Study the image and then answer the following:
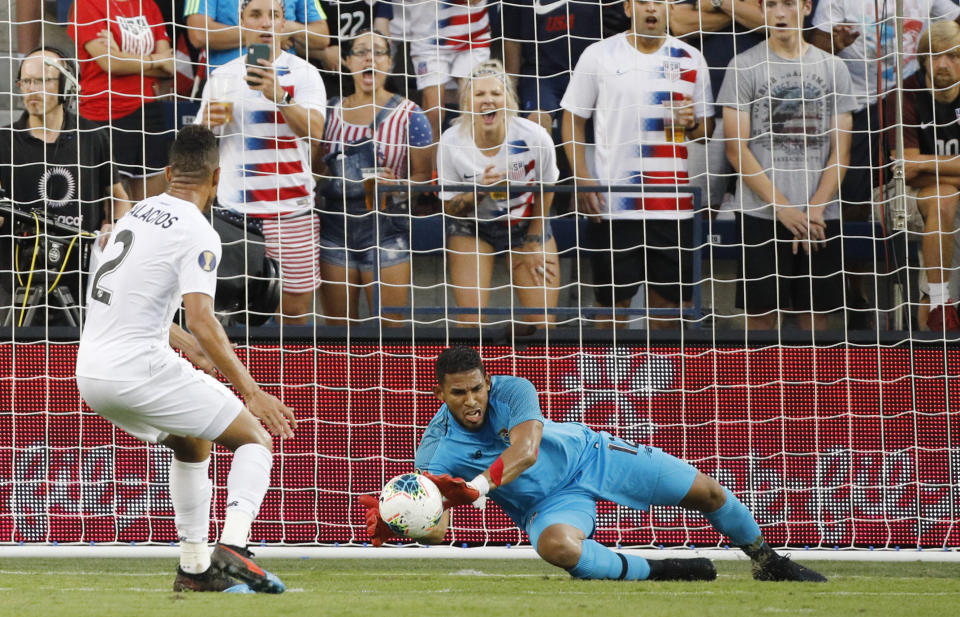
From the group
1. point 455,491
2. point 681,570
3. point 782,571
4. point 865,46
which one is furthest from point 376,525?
point 865,46

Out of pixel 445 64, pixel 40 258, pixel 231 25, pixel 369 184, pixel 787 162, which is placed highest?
pixel 231 25

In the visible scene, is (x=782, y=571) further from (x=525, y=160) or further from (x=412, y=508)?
(x=525, y=160)

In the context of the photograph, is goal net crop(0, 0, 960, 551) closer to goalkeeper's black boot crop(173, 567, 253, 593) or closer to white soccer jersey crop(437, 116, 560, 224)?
white soccer jersey crop(437, 116, 560, 224)

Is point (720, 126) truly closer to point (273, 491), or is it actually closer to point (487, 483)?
point (273, 491)

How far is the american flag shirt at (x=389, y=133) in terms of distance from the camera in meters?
8.59

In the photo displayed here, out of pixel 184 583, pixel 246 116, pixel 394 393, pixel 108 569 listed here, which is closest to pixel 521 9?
pixel 246 116

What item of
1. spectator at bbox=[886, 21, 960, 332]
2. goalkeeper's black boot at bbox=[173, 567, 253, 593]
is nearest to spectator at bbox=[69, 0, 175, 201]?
goalkeeper's black boot at bbox=[173, 567, 253, 593]

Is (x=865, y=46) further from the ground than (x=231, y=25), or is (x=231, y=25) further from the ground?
(x=231, y=25)

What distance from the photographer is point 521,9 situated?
9438 millimetres

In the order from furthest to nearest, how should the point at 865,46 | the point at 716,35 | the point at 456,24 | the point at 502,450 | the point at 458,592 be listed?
1. the point at 716,35
2. the point at 456,24
3. the point at 865,46
4. the point at 502,450
5. the point at 458,592

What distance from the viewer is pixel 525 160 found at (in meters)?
8.43

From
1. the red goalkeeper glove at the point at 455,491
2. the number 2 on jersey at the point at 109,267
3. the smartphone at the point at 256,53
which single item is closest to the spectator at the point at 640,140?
the smartphone at the point at 256,53

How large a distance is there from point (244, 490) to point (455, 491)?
2.62ft

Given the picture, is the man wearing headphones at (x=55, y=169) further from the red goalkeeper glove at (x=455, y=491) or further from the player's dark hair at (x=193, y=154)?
the red goalkeeper glove at (x=455, y=491)
